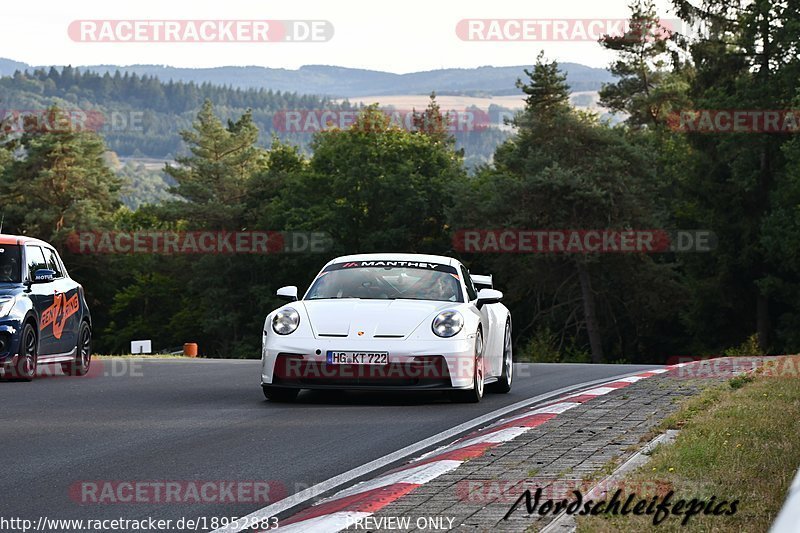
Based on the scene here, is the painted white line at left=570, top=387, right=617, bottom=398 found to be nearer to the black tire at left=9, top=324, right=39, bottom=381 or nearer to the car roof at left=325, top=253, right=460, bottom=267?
the car roof at left=325, top=253, right=460, bottom=267

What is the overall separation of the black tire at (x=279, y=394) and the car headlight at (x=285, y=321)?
555 millimetres

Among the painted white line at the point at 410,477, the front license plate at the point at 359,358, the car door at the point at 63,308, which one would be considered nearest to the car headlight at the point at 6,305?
the car door at the point at 63,308

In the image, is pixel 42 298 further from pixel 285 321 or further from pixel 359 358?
pixel 359 358

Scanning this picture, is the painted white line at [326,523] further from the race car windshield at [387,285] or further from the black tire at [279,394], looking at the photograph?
the race car windshield at [387,285]

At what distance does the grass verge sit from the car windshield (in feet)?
25.7

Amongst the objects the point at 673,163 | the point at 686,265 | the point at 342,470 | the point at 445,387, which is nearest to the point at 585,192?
the point at 686,265

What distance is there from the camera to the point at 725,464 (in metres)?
7.22

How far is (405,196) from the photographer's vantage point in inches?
2808

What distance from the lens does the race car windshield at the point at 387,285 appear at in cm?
1276

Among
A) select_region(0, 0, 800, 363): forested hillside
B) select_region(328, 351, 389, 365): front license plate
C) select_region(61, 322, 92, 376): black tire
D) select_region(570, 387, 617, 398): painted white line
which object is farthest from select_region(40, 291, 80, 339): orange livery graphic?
select_region(0, 0, 800, 363): forested hillside

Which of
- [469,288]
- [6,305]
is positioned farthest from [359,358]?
[6,305]

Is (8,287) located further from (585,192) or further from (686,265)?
(686,265)

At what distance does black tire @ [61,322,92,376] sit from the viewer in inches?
643

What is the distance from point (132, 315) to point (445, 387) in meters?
81.6
